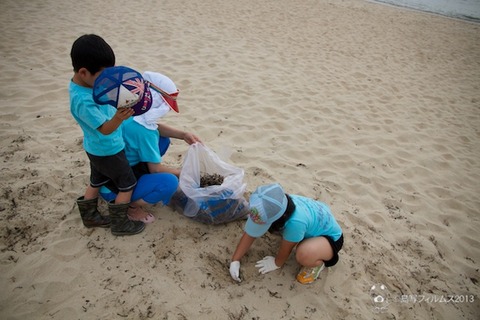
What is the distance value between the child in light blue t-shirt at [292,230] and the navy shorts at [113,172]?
34.0 inches

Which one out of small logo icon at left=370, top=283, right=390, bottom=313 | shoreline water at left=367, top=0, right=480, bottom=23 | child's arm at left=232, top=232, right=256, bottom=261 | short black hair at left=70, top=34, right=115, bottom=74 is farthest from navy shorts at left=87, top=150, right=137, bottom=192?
shoreline water at left=367, top=0, right=480, bottom=23

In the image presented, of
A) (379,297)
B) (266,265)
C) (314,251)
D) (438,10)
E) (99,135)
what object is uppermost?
(438,10)

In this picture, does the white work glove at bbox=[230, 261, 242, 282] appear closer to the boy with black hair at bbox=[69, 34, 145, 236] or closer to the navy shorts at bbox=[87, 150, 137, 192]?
the boy with black hair at bbox=[69, 34, 145, 236]

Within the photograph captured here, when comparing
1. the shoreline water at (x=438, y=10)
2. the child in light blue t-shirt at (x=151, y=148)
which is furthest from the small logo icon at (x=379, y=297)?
the shoreline water at (x=438, y=10)

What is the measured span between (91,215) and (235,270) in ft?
3.72

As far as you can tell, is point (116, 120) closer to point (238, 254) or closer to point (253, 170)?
point (238, 254)

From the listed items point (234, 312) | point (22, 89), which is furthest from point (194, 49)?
point (234, 312)

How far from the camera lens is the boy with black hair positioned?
152cm

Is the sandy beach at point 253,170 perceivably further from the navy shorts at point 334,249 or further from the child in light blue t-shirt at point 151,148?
the child in light blue t-shirt at point 151,148

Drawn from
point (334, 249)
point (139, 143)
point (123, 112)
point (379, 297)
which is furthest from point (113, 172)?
point (379, 297)

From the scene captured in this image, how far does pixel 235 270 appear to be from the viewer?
1921 mm

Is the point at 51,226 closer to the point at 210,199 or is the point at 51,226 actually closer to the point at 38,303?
the point at 38,303

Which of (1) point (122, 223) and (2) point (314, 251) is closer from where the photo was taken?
(2) point (314, 251)

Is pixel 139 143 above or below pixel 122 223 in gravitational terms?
above
